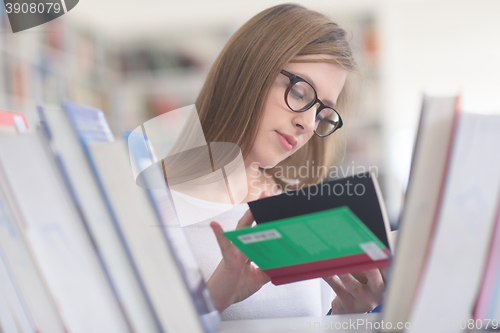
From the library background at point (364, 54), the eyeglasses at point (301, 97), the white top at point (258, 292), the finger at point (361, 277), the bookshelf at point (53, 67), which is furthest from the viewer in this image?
the library background at point (364, 54)

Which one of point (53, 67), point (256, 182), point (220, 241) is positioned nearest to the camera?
point (220, 241)

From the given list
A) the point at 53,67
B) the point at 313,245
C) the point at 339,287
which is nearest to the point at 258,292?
the point at 339,287

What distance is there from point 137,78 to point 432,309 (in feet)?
10.3

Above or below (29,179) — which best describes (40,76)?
above

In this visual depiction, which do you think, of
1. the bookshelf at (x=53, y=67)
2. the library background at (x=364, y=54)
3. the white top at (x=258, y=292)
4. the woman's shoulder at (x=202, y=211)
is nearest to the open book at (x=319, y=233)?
the white top at (x=258, y=292)

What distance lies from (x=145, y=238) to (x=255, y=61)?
0.68 meters

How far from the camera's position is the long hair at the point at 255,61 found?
2.93 ft

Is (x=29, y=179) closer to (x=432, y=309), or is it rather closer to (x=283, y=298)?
(x=432, y=309)

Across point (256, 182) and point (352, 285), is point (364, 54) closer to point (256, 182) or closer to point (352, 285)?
point (256, 182)

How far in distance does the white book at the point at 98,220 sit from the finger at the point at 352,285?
338 mm

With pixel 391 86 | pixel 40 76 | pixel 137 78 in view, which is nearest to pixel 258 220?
pixel 40 76

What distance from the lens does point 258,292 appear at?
2.63ft

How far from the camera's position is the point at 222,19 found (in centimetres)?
297

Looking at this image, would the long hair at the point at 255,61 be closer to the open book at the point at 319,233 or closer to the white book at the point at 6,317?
the open book at the point at 319,233
